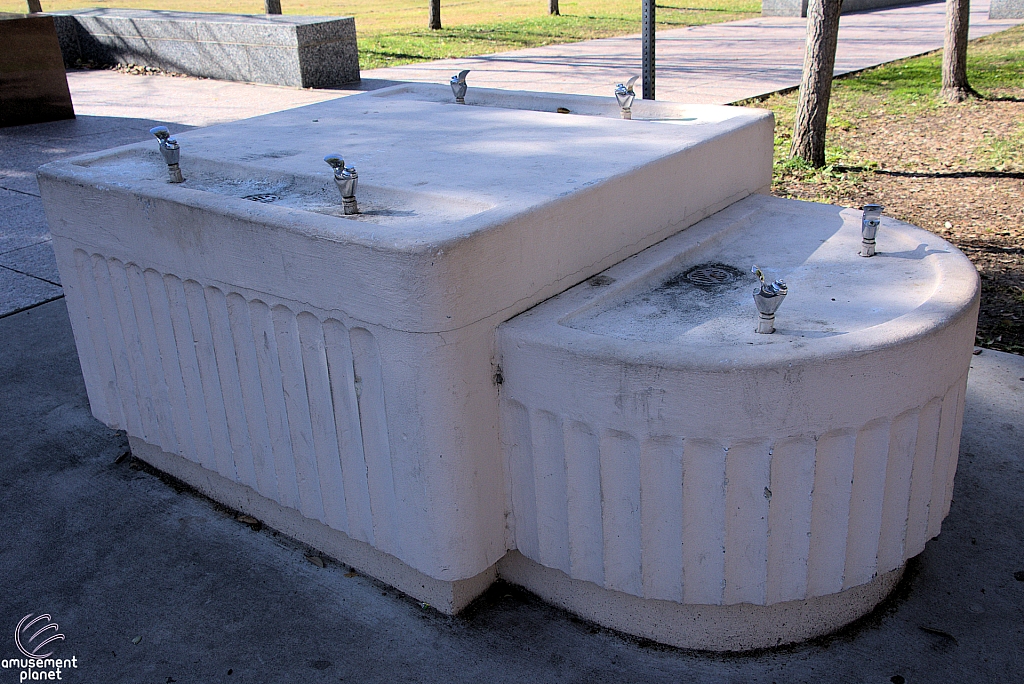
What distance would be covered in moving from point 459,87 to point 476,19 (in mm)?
17871

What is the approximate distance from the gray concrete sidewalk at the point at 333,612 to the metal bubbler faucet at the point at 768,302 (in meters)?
1.05

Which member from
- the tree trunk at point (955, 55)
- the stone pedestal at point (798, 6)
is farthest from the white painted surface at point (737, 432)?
the stone pedestal at point (798, 6)

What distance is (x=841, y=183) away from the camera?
7859 millimetres

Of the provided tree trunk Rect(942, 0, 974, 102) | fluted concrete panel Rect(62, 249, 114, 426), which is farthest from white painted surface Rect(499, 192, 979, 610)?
tree trunk Rect(942, 0, 974, 102)

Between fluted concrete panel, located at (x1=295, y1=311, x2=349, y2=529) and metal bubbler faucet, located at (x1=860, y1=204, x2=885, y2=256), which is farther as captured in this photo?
metal bubbler faucet, located at (x1=860, y1=204, x2=885, y2=256)

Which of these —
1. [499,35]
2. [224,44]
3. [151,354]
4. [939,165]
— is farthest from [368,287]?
[499,35]

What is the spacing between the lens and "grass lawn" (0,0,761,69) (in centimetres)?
1681

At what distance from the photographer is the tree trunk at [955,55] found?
982 centimetres

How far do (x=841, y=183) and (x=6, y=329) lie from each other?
6363 mm

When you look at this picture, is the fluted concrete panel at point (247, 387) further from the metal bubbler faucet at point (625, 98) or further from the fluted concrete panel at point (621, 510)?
the metal bubbler faucet at point (625, 98)

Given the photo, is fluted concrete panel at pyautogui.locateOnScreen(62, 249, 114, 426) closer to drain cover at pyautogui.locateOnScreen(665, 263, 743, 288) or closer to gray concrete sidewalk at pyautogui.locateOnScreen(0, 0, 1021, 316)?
gray concrete sidewalk at pyautogui.locateOnScreen(0, 0, 1021, 316)

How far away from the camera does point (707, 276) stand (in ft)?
10.9

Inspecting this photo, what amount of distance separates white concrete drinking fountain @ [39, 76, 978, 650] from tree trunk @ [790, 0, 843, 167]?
468 cm

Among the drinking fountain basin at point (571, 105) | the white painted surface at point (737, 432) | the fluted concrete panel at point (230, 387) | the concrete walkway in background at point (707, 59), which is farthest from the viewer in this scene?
the concrete walkway in background at point (707, 59)
